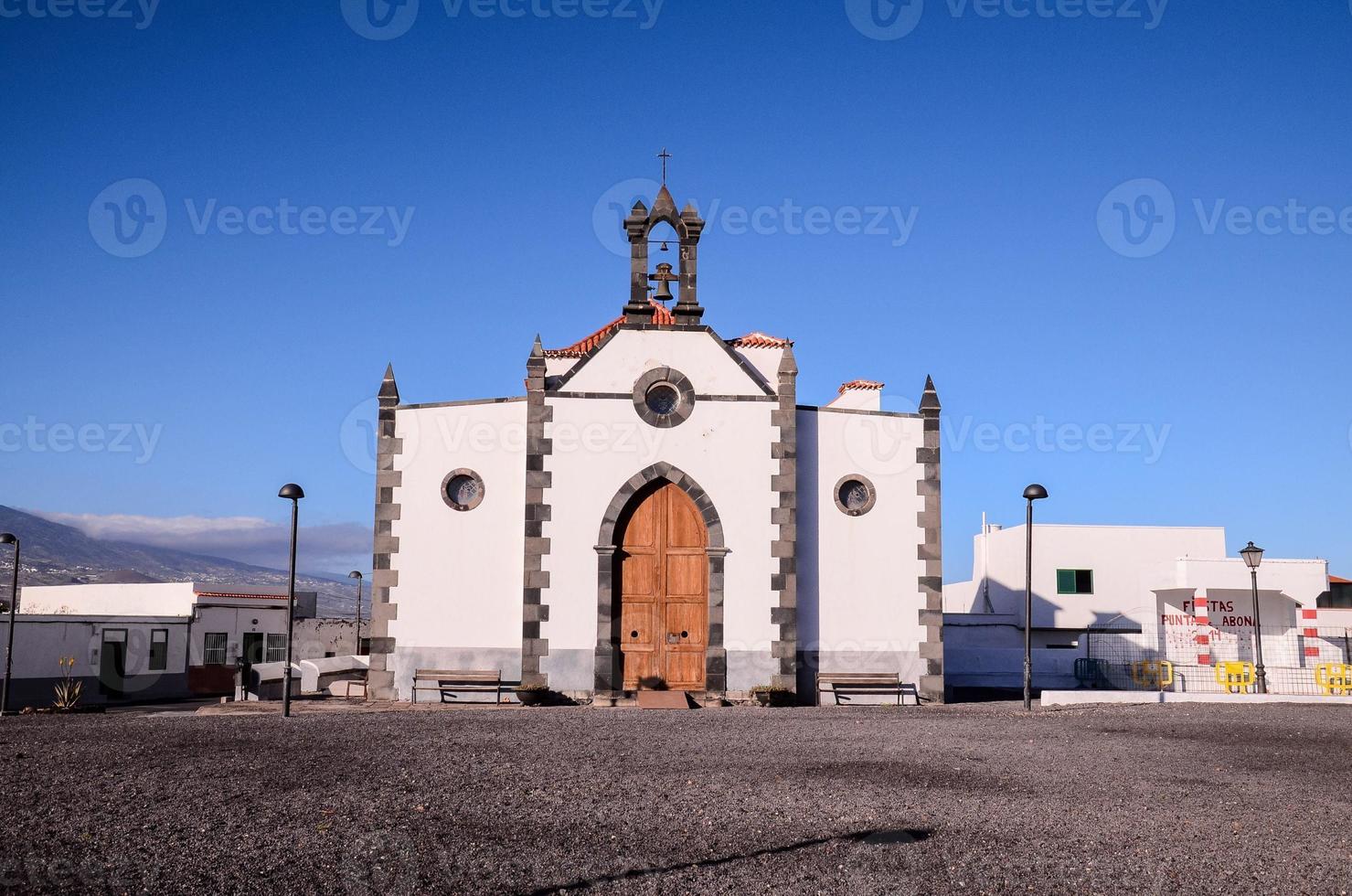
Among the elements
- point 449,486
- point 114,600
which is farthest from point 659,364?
point 114,600

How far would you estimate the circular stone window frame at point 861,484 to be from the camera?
77.9 feet

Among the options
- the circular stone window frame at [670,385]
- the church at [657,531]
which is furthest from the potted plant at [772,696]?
the circular stone window frame at [670,385]

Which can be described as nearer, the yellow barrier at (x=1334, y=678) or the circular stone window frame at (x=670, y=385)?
the circular stone window frame at (x=670, y=385)

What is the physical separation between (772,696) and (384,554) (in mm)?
8356

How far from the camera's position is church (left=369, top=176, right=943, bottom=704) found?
22797 mm

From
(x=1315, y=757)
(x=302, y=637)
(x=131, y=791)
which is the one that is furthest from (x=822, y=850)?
(x=302, y=637)

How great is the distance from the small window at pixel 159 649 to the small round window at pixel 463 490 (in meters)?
19.6

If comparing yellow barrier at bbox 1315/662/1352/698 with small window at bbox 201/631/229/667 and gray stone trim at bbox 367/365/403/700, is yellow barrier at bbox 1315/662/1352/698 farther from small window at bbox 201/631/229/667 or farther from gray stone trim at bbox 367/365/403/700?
small window at bbox 201/631/229/667

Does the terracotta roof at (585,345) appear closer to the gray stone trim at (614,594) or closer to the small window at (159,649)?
the gray stone trim at (614,594)

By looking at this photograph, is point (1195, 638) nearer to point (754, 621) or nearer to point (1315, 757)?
point (754, 621)

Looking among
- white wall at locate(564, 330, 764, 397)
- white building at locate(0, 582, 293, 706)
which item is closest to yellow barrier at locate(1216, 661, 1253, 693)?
white wall at locate(564, 330, 764, 397)

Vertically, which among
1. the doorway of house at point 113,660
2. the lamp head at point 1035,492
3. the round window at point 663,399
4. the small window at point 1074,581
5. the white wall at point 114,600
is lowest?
the doorway of house at point 113,660

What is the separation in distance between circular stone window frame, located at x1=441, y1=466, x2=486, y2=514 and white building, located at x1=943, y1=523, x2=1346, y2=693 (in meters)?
15.2

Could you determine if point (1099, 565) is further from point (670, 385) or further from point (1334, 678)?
point (670, 385)
